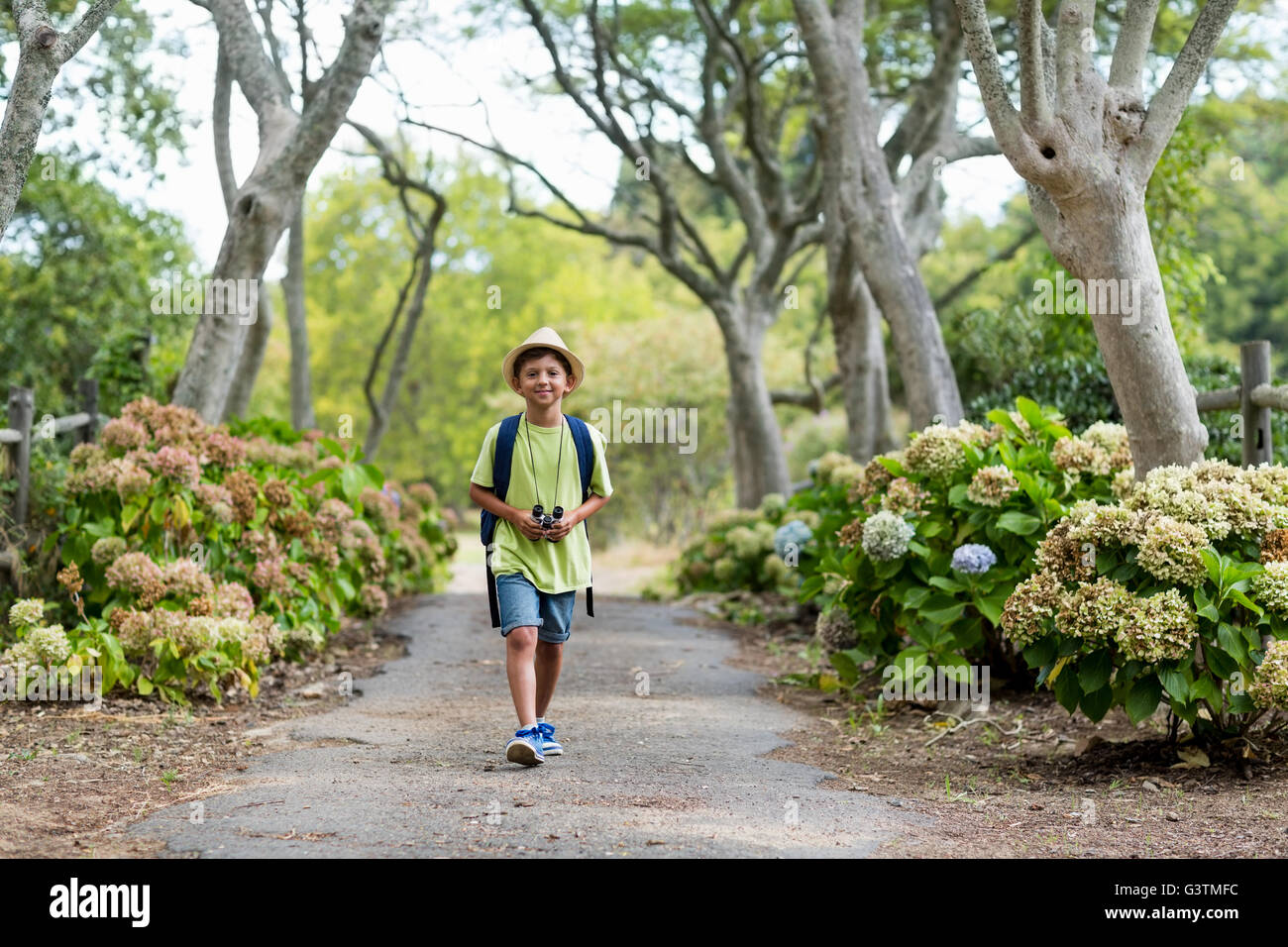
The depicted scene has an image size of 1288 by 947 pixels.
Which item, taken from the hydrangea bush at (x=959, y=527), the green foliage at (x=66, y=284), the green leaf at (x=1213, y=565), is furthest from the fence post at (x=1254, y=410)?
the green foliage at (x=66, y=284)

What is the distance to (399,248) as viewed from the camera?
3769cm

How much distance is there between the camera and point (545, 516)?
5.45m

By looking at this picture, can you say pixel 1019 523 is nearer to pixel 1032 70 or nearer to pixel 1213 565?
pixel 1213 565

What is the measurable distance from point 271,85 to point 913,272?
516 cm

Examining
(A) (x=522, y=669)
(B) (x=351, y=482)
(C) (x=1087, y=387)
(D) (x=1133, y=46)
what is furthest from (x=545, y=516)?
(C) (x=1087, y=387)

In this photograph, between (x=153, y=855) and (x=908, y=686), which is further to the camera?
(x=908, y=686)

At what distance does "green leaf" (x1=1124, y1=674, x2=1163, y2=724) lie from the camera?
16.2ft

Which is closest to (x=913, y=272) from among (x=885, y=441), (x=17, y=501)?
(x=885, y=441)

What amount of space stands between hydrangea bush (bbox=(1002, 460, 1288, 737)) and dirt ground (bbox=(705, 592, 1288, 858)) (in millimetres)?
291

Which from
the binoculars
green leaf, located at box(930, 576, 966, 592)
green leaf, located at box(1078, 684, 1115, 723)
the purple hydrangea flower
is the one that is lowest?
green leaf, located at box(1078, 684, 1115, 723)

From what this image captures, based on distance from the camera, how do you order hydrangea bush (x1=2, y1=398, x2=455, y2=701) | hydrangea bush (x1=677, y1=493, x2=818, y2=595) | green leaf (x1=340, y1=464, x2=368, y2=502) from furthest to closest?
1. hydrangea bush (x1=677, y1=493, x2=818, y2=595)
2. green leaf (x1=340, y1=464, x2=368, y2=502)
3. hydrangea bush (x1=2, y1=398, x2=455, y2=701)

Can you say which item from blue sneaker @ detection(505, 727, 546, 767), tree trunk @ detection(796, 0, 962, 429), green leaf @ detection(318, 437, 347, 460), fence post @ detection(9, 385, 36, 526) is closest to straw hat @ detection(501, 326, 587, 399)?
blue sneaker @ detection(505, 727, 546, 767)

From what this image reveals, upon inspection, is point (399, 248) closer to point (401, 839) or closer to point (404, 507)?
point (404, 507)

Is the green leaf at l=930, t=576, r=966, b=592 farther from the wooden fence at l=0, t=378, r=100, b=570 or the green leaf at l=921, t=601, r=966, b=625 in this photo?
the wooden fence at l=0, t=378, r=100, b=570
